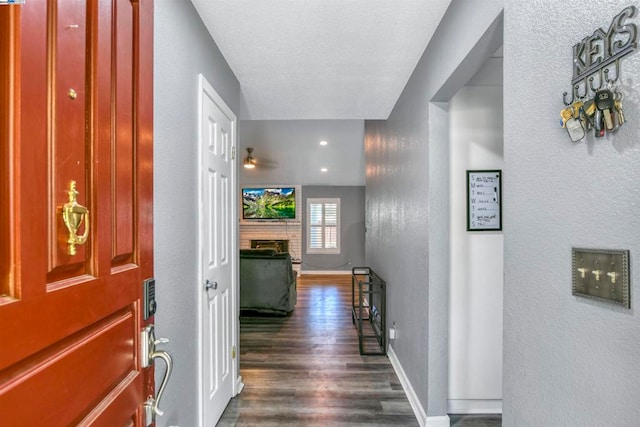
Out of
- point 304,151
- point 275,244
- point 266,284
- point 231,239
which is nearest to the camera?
point 231,239

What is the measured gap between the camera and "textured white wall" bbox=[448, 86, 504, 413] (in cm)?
229

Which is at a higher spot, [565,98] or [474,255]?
[565,98]

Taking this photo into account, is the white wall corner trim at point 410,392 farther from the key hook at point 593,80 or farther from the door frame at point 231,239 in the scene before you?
the key hook at point 593,80

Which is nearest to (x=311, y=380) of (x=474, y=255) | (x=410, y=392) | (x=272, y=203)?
(x=410, y=392)

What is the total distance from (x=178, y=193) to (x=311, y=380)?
2.00 m

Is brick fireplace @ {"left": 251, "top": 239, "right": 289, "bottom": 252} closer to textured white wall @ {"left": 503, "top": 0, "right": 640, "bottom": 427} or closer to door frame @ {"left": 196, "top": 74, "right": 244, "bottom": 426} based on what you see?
door frame @ {"left": 196, "top": 74, "right": 244, "bottom": 426}

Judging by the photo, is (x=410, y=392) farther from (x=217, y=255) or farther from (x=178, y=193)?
(x=178, y=193)

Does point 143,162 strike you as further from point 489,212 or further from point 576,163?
point 489,212

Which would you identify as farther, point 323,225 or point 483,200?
point 323,225

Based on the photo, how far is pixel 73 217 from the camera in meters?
0.61

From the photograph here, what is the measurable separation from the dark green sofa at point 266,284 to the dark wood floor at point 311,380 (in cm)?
20

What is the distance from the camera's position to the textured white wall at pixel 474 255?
229 centimetres

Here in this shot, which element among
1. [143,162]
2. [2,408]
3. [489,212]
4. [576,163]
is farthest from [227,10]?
[489,212]

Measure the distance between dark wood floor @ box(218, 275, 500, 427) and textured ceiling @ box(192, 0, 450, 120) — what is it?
2377 mm
